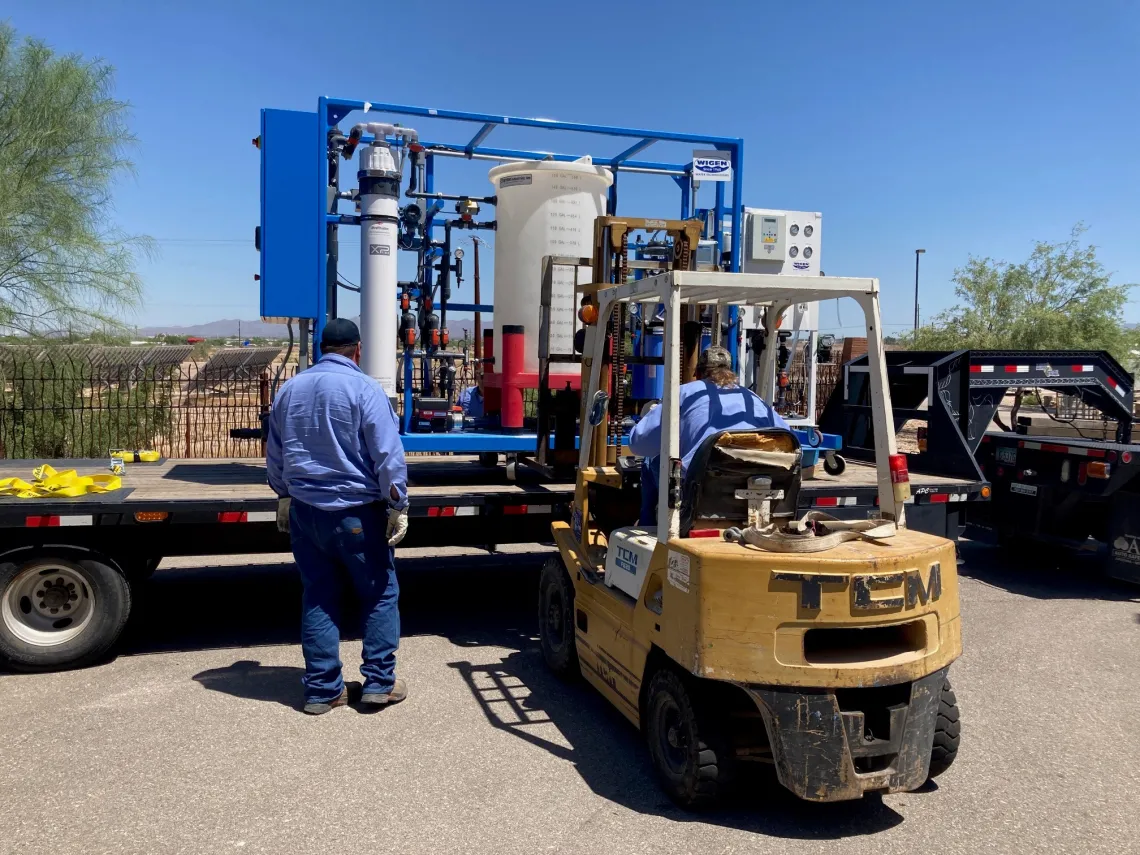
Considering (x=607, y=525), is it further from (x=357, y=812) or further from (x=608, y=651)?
(x=357, y=812)

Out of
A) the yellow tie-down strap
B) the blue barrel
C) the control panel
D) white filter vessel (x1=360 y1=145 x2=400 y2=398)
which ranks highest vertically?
the control panel

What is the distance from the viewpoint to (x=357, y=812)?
397 cm

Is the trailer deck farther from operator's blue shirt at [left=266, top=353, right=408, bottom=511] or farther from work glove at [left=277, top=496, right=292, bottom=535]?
Result: operator's blue shirt at [left=266, top=353, right=408, bottom=511]

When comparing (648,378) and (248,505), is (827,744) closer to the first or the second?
(648,378)

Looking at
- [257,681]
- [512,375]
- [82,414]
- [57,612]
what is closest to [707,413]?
[512,375]

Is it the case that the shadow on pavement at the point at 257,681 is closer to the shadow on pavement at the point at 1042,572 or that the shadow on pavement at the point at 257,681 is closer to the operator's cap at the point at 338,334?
the operator's cap at the point at 338,334

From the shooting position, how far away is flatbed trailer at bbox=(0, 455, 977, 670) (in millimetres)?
5641

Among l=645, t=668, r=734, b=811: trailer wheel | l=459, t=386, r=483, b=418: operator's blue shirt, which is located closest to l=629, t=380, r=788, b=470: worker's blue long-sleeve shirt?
l=645, t=668, r=734, b=811: trailer wheel

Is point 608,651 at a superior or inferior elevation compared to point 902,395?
inferior

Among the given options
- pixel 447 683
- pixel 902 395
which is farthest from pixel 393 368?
pixel 902 395

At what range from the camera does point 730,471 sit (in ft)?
13.9

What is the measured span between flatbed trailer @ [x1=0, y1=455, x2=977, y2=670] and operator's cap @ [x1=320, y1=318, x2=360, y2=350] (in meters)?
1.27

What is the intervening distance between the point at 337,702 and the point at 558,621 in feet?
4.47

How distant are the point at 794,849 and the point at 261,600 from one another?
5.11 meters
